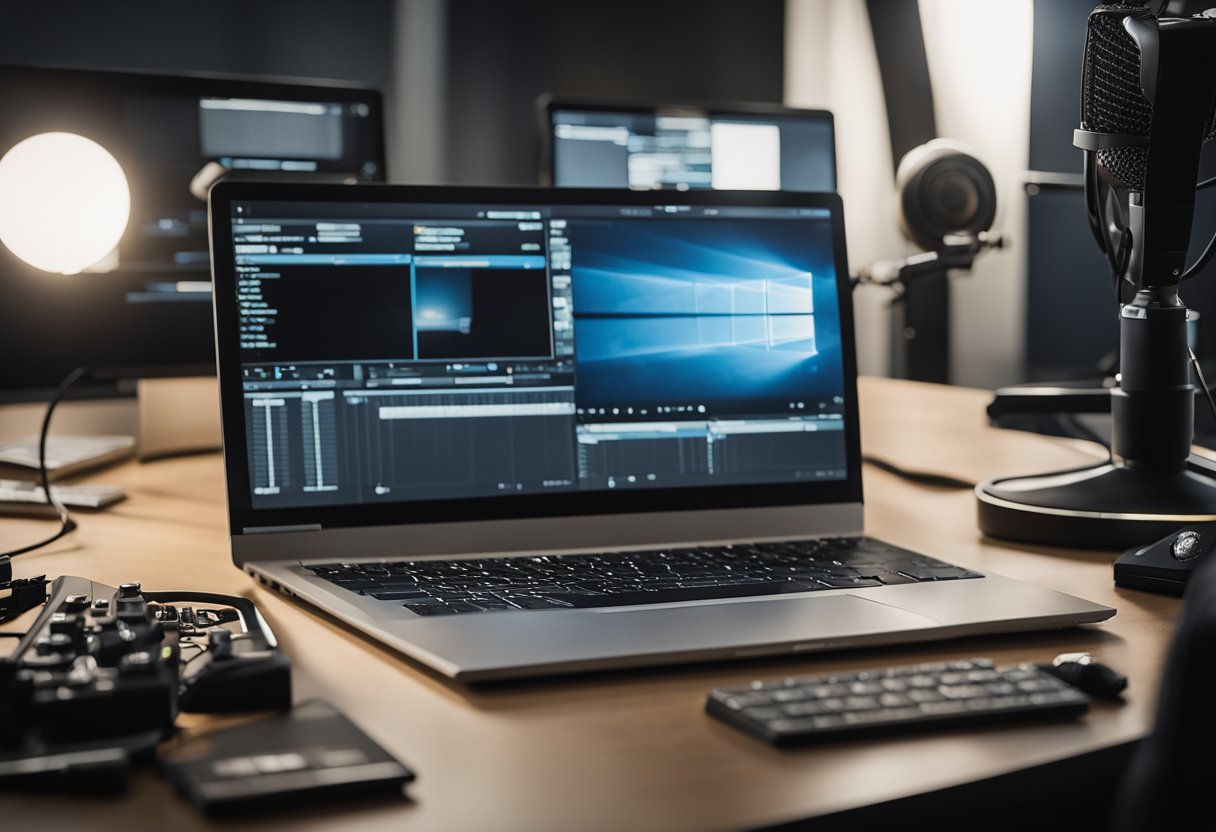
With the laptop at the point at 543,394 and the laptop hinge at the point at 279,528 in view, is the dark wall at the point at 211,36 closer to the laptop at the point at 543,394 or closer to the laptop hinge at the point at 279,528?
the laptop at the point at 543,394

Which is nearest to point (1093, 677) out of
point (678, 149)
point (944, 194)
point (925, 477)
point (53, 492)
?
point (925, 477)

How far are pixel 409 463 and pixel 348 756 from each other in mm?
436

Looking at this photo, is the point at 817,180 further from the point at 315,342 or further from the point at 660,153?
the point at 315,342

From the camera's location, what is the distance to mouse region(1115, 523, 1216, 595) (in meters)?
0.86

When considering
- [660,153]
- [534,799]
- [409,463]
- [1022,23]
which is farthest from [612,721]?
[1022,23]

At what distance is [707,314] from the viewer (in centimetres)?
102

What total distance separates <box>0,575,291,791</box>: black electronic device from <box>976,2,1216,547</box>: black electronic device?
2.31 feet

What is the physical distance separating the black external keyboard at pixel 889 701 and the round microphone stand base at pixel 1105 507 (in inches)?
16.1

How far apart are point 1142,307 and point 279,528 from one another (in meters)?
0.76

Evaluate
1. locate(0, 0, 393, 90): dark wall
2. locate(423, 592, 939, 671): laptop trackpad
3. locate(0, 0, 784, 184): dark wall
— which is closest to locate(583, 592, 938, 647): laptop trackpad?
locate(423, 592, 939, 671): laptop trackpad

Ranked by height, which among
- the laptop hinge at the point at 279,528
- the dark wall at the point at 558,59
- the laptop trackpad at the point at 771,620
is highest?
the dark wall at the point at 558,59

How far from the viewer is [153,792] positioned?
51 cm

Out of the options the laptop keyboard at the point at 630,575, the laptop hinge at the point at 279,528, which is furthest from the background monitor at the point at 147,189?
the laptop keyboard at the point at 630,575

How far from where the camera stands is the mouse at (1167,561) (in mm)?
859
